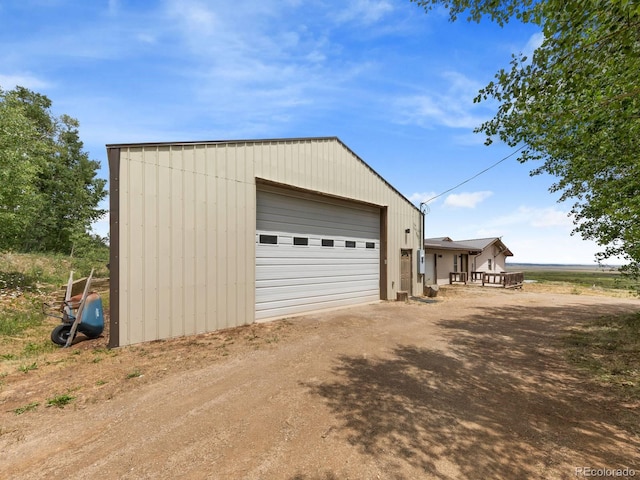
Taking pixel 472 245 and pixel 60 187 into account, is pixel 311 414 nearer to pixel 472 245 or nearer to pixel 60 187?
pixel 472 245

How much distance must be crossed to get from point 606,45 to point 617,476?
4755 millimetres

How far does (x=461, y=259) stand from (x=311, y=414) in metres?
25.3

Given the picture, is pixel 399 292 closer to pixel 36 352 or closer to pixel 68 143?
pixel 36 352

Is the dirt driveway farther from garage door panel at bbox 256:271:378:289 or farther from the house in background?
the house in background

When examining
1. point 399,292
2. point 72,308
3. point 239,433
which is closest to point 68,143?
point 72,308

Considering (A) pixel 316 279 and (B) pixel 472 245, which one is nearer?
(A) pixel 316 279

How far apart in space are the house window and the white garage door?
0.5 inches

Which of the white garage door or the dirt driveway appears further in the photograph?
the white garage door

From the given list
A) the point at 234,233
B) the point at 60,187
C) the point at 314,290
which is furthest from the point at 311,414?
the point at 60,187

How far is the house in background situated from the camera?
70.7 ft

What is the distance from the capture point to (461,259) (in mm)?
25406

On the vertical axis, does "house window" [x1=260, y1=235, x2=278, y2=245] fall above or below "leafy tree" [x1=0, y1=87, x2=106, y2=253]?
below

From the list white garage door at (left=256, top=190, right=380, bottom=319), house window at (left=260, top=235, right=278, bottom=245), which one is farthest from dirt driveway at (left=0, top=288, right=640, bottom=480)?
house window at (left=260, top=235, right=278, bottom=245)

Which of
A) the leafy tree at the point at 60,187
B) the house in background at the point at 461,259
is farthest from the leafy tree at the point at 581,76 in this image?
the leafy tree at the point at 60,187
